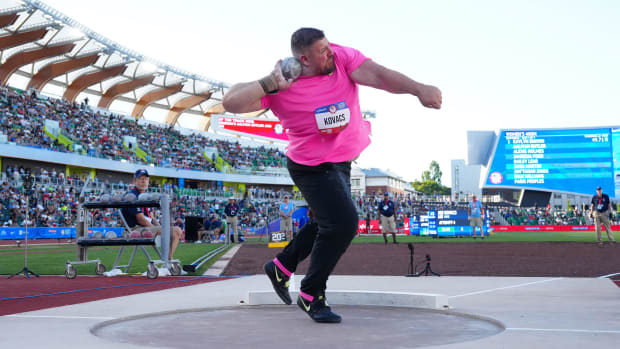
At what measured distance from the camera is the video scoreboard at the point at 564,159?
38562 mm

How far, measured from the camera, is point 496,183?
4169 centimetres

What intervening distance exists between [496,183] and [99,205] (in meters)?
36.6

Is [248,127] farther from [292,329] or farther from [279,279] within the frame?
[292,329]

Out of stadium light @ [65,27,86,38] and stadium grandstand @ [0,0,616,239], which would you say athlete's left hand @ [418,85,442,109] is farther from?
stadium light @ [65,27,86,38]

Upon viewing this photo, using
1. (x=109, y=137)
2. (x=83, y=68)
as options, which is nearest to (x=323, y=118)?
(x=109, y=137)

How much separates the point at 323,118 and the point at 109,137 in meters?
44.3

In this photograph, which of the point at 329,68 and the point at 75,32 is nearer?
the point at 329,68

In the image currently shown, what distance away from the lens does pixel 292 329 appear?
352 centimetres

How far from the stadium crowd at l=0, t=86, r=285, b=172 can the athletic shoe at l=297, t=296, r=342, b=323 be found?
115 ft

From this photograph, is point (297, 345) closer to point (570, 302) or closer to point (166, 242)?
point (570, 302)

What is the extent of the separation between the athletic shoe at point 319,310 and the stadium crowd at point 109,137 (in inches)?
1377

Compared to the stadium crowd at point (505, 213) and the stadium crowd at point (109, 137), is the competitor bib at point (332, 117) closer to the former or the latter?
the stadium crowd at point (109, 137)

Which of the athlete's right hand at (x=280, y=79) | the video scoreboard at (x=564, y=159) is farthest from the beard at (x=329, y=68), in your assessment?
the video scoreboard at (x=564, y=159)

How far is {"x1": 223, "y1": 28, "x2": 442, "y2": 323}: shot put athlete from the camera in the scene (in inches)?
134
